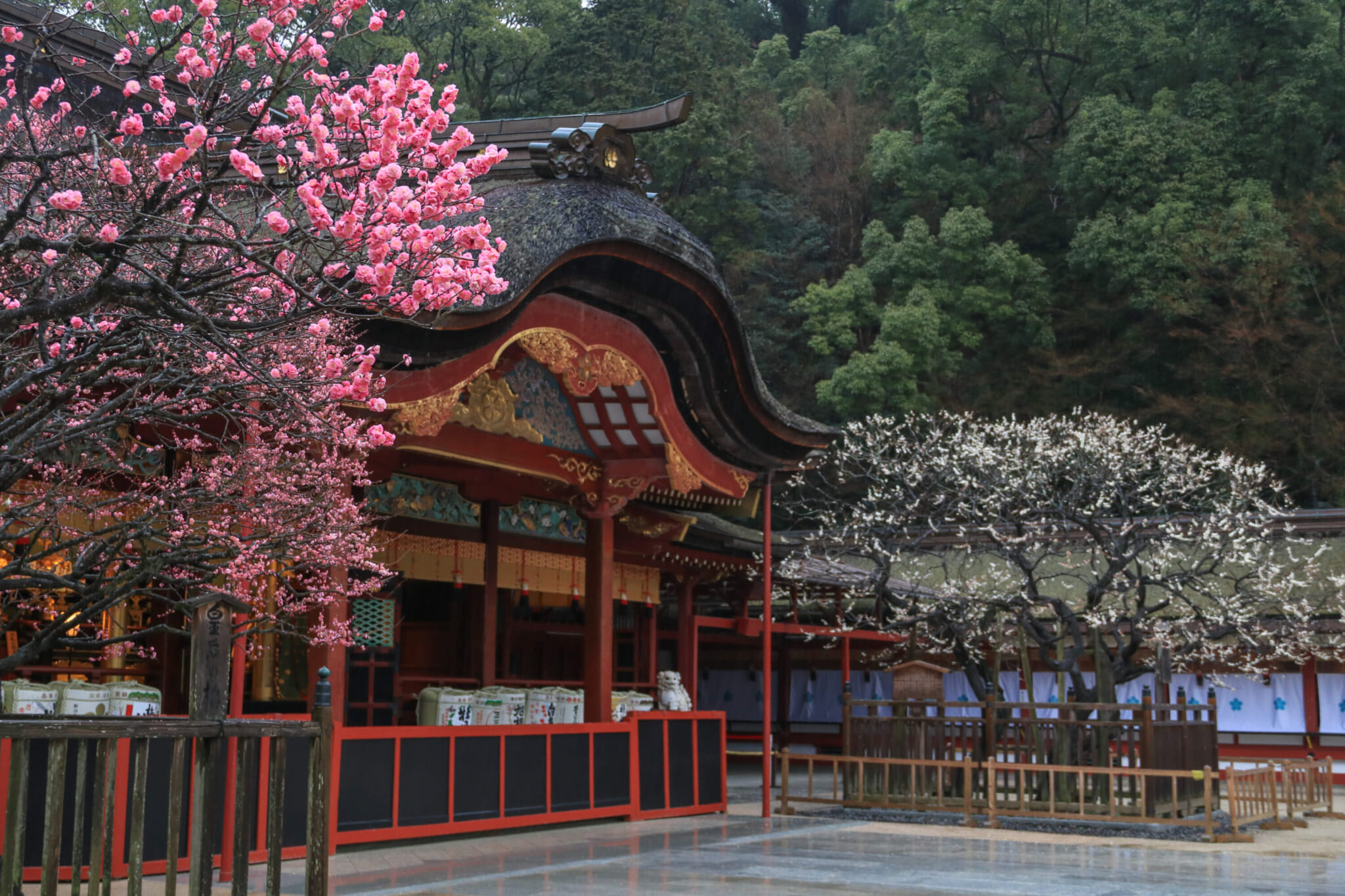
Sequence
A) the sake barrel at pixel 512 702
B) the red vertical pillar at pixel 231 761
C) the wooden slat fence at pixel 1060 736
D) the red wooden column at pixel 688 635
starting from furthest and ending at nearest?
the red wooden column at pixel 688 635 → the wooden slat fence at pixel 1060 736 → the sake barrel at pixel 512 702 → the red vertical pillar at pixel 231 761

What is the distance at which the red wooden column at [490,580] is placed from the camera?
1568 centimetres

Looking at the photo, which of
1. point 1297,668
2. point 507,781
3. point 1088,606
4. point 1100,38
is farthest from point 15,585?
point 1100,38

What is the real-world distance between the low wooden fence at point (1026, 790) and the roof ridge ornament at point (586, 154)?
7368 millimetres

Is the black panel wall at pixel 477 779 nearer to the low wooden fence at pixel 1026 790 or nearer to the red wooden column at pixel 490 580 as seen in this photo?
the red wooden column at pixel 490 580

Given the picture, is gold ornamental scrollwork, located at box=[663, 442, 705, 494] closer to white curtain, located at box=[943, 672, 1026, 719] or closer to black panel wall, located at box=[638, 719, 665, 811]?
black panel wall, located at box=[638, 719, 665, 811]

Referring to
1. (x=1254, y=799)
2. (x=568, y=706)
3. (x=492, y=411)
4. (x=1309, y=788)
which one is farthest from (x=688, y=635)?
(x=1309, y=788)

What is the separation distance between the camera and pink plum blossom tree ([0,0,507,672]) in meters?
5.14

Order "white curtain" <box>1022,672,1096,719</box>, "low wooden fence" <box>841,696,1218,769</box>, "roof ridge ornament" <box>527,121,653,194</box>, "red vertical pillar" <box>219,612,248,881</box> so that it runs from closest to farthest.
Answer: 1. "red vertical pillar" <box>219,612,248,881</box>
2. "roof ridge ornament" <box>527,121,653,194</box>
3. "low wooden fence" <box>841,696,1218,769</box>
4. "white curtain" <box>1022,672,1096,719</box>

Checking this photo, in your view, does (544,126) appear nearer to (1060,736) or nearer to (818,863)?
(818,863)

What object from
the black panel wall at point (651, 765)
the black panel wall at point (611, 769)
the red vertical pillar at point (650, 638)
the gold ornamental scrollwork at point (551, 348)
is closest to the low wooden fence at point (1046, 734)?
the black panel wall at point (651, 765)

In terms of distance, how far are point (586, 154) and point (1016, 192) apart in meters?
29.7

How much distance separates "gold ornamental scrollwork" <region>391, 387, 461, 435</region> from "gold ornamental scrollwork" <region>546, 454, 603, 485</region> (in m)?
2.88

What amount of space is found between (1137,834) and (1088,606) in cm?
351

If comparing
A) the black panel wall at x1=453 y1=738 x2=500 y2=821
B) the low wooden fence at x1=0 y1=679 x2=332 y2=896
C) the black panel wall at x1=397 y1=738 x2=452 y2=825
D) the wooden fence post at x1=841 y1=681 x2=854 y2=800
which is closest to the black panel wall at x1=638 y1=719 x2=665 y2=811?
the black panel wall at x1=453 y1=738 x2=500 y2=821
